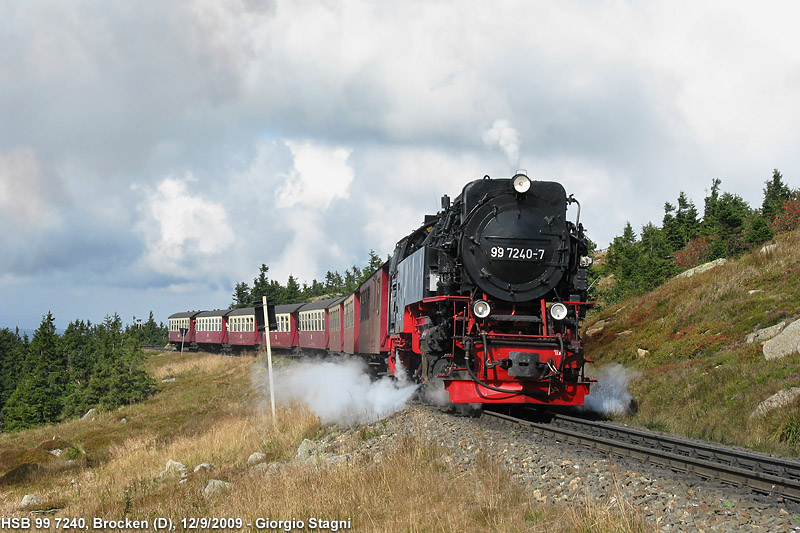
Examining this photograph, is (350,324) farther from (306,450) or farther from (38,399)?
(38,399)

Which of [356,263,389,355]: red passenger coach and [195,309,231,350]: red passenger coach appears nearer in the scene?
[356,263,389,355]: red passenger coach

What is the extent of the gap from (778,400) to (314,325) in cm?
2828

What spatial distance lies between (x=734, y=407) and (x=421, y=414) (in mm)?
5424

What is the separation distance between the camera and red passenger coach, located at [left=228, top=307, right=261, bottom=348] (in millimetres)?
45466

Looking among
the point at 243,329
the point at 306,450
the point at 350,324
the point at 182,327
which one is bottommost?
the point at 306,450

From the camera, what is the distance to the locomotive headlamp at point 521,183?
459 inches

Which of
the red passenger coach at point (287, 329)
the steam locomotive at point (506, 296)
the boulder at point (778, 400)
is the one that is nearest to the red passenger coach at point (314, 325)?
the red passenger coach at point (287, 329)

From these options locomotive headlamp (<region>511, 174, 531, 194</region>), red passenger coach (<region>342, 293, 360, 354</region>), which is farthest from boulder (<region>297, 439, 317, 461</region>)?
red passenger coach (<region>342, 293, 360, 354</region>)

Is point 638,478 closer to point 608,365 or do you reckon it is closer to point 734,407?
point 734,407

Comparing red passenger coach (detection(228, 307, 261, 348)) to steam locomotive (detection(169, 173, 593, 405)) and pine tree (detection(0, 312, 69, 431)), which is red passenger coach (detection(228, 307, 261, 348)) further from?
steam locomotive (detection(169, 173, 593, 405))

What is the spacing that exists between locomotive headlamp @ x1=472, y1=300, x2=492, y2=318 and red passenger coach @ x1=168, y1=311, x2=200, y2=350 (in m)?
50.7

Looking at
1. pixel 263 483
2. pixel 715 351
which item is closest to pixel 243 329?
pixel 715 351

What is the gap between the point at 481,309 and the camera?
11.3 metres

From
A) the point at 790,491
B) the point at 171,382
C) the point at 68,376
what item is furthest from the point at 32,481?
the point at 68,376
